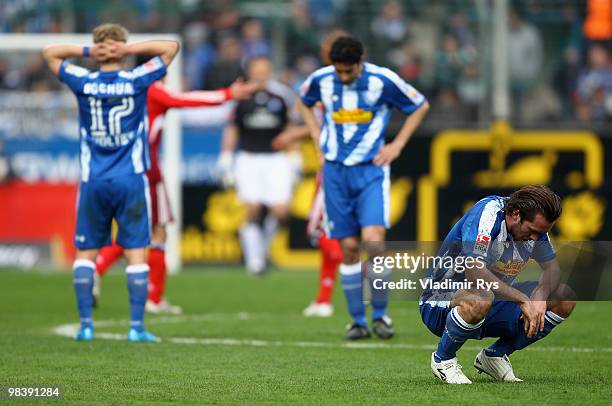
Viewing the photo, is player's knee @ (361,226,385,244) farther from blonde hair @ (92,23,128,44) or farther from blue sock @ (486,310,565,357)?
blue sock @ (486,310,565,357)

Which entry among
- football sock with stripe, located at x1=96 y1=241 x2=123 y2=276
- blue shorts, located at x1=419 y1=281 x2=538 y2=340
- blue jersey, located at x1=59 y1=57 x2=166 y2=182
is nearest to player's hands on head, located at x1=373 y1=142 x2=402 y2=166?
blue jersey, located at x1=59 y1=57 x2=166 y2=182

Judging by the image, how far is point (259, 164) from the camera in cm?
1702

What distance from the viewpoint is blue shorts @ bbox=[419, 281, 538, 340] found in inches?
271

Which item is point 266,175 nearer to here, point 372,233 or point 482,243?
point 372,233

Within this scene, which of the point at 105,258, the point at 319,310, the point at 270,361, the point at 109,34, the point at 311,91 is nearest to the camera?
the point at 270,361

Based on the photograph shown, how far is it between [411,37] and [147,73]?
33.4 ft

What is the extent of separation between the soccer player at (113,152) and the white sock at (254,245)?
6.83 m

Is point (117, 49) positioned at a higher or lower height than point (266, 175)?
higher

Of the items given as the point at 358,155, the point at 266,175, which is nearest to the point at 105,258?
the point at 358,155

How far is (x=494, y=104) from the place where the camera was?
17938 mm

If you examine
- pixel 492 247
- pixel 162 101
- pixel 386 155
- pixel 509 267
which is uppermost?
pixel 162 101

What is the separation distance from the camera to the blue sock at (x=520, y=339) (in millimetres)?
6867

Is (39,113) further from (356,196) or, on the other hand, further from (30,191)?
(356,196)

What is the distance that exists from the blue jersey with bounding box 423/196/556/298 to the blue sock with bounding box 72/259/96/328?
11.5ft
